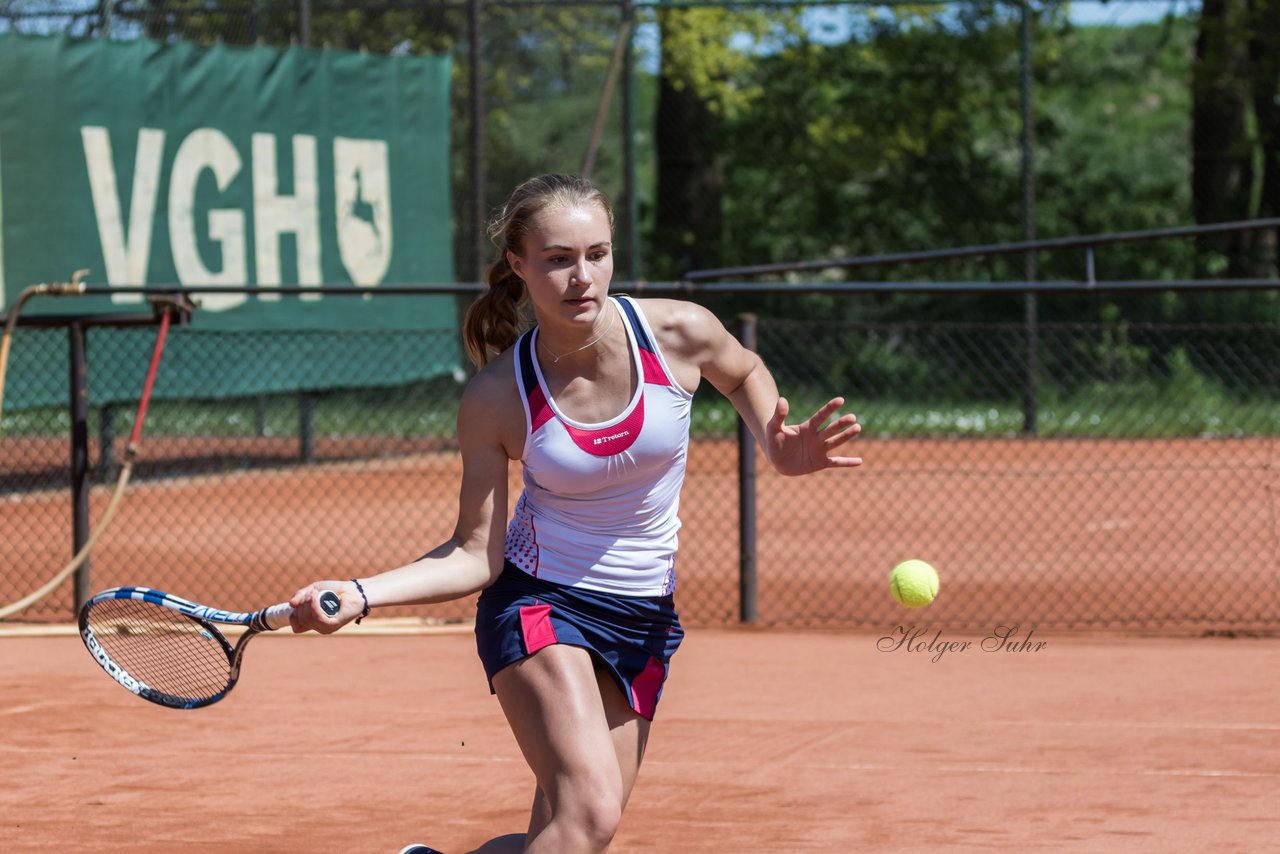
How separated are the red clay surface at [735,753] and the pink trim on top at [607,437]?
5.57ft

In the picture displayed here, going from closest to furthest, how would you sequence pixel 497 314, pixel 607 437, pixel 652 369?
pixel 607 437
pixel 652 369
pixel 497 314

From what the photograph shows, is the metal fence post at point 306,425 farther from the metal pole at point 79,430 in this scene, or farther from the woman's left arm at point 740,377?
the woman's left arm at point 740,377

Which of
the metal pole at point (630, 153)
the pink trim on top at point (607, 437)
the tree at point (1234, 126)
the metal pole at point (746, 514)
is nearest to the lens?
the pink trim on top at point (607, 437)

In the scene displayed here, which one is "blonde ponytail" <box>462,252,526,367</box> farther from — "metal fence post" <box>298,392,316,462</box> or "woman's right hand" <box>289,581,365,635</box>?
"metal fence post" <box>298,392,316,462</box>

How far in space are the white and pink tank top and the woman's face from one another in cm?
15

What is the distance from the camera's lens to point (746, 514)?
7.90m

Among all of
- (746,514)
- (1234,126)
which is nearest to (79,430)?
(746,514)

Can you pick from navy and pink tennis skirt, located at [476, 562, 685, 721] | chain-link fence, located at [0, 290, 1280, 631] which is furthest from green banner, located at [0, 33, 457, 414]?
navy and pink tennis skirt, located at [476, 562, 685, 721]

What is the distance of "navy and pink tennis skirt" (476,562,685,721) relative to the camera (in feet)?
10.8

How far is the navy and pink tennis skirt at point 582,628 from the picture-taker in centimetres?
329

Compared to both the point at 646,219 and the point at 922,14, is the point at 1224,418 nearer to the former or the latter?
the point at 922,14

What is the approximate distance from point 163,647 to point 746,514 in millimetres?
4202

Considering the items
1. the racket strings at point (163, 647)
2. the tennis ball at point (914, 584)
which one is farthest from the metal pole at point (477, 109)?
the racket strings at point (163, 647)
